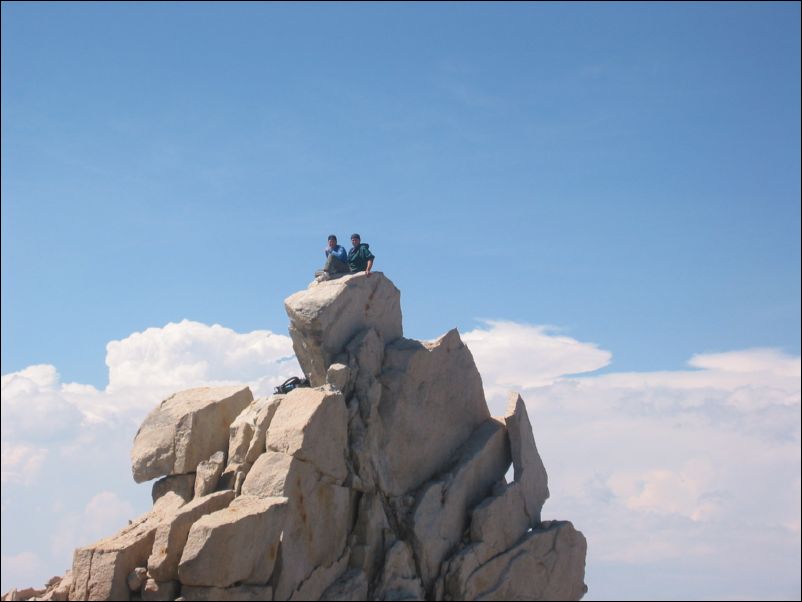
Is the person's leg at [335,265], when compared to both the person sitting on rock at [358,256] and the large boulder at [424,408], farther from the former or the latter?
the large boulder at [424,408]

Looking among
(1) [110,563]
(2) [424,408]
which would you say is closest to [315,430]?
(2) [424,408]

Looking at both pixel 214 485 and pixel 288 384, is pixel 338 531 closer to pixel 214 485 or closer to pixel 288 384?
pixel 214 485

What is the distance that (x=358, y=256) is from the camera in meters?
38.1

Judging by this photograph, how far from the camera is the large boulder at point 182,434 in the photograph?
34.4 m

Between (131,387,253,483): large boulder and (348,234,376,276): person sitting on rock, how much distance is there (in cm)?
710

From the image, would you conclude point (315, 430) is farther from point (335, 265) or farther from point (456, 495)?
point (335, 265)

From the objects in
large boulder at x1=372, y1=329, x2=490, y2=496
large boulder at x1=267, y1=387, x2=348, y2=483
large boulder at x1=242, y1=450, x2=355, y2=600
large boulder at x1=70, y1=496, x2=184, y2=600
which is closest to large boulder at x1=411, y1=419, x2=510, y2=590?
large boulder at x1=372, y1=329, x2=490, y2=496

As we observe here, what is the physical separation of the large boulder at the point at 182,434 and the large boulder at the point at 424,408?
6184 mm

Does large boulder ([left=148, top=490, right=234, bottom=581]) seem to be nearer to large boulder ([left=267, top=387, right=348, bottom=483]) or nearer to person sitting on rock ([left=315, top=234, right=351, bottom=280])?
large boulder ([left=267, top=387, right=348, bottom=483])

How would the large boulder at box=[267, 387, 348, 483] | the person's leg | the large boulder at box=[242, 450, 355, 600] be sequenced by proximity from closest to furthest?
the large boulder at box=[242, 450, 355, 600]
the large boulder at box=[267, 387, 348, 483]
the person's leg

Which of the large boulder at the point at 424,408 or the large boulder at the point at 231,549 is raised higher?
the large boulder at the point at 424,408

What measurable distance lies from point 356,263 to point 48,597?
670 inches

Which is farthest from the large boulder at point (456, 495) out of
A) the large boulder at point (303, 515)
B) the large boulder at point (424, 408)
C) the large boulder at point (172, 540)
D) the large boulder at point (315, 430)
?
the large boulder at point (172, 540)

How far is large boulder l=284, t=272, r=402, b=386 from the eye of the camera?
34.8 m
